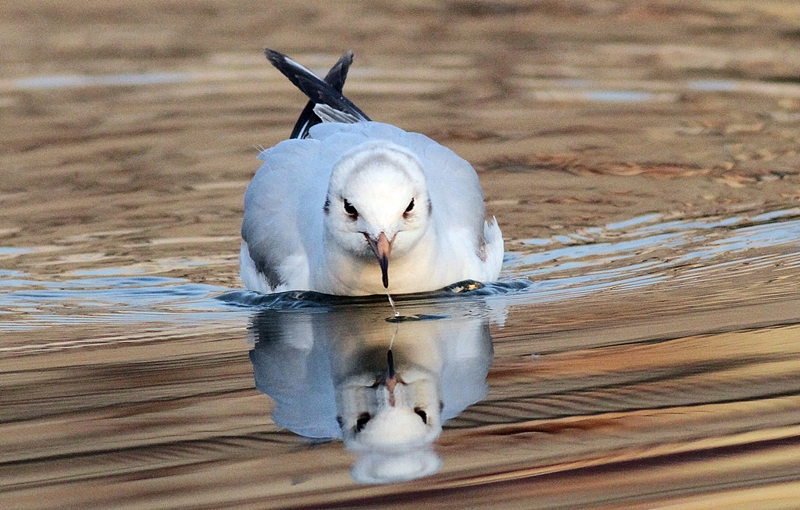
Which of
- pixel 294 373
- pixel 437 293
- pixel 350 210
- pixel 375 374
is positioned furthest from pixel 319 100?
pixel 375 374

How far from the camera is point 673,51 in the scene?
1330cm

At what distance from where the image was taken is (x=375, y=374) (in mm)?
5277

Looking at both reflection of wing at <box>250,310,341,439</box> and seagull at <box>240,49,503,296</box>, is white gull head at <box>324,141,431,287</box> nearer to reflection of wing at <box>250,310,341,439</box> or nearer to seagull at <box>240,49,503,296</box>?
seagull at <box>240,49,503,296</box>

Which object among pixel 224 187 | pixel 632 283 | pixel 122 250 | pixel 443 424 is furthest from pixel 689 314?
pixel 224 187

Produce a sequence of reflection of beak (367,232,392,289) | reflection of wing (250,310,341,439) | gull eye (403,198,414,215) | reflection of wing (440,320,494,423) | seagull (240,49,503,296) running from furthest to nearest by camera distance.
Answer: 1. gull eye (403,198,414,215)
2. seagull (240,49,503,296)
3. reflection of beak (367,232,392,289)
4. reflection of wing (440,320,494,423)
5. reflection of wing (250,310,341,439)

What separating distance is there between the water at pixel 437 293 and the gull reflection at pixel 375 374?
0.05 feet

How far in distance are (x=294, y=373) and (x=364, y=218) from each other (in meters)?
0.87

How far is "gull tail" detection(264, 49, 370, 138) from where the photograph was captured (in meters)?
7.89

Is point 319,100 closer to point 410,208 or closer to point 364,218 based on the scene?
point 410,208

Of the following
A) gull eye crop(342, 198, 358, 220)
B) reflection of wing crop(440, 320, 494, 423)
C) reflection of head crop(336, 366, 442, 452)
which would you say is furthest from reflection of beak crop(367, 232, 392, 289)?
reflection of head crop(336, 366, 442, 452)

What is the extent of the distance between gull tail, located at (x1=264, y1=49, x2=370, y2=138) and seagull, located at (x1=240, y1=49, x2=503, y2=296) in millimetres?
300

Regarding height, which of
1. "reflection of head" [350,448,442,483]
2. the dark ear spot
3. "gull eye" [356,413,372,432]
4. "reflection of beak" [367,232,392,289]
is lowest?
"reflection of head" [350,448,442,483]

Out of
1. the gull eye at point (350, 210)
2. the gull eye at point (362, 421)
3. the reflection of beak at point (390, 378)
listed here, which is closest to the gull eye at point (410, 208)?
the gull eye at point (350, 210)

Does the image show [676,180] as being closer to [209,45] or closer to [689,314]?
[689,314]
